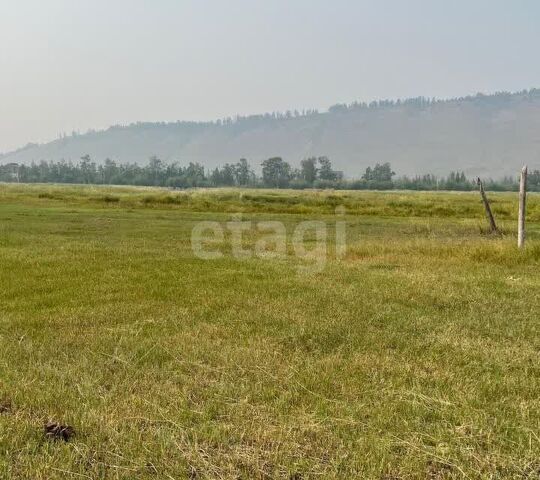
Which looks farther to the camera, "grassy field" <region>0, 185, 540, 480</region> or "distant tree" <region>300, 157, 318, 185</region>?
"distant tree" <region>300, 157, 318, 185</region>

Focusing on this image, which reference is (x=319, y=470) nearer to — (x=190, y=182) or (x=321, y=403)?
(x=321, y=403)

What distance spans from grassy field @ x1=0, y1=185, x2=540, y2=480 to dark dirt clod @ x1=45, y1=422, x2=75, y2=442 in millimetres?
75

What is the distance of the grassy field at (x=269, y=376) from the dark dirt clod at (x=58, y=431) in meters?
0.07

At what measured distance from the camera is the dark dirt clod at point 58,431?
373cm

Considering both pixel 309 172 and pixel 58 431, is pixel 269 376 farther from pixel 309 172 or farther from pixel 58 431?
pixel 309 172

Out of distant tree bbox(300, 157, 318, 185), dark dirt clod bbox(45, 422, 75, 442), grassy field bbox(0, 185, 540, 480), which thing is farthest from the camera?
distant tree bbox(300, 157, 318, 185)

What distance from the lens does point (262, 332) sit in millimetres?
6691

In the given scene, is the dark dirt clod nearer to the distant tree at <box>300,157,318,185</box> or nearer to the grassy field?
the grassy field

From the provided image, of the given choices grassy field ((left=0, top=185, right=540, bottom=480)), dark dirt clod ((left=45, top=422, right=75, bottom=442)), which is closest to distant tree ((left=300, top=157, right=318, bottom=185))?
grassy field ((left=0, top=185, right=540, bottom=480))

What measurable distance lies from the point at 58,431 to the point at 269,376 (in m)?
2.01

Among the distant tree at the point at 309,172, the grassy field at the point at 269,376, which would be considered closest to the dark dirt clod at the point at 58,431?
the grassy field at the point at 269,376

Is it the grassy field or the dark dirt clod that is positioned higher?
the dark dirt clod

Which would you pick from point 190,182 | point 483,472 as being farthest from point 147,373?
point 190,182

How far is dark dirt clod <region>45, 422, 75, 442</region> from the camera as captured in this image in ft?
12.3
